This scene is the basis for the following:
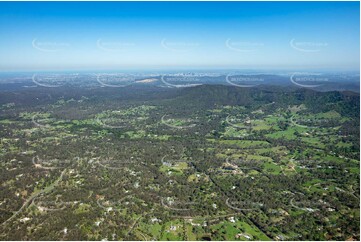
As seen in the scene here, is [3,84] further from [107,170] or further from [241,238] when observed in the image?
[241,238]

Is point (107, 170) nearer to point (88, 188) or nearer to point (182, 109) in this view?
point (88, 188)

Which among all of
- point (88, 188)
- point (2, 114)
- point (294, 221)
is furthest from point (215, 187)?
point (2, 114)

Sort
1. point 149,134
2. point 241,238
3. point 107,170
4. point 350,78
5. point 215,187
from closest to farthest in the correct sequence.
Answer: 1. point 241,238
2. point 215,187
3. point 107,170
4. point 149,134
5. point 350,78

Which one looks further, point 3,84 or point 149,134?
point 3,84

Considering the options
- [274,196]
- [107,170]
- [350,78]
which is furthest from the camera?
[350,78]

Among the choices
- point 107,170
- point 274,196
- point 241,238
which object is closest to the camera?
point 241,238

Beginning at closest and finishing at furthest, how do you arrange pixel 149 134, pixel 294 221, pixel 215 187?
A: pixel 294 221 → pixel 215 187 → pixel 149 134

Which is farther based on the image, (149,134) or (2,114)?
(2,114)

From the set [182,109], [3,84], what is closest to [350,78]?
[182,109]
